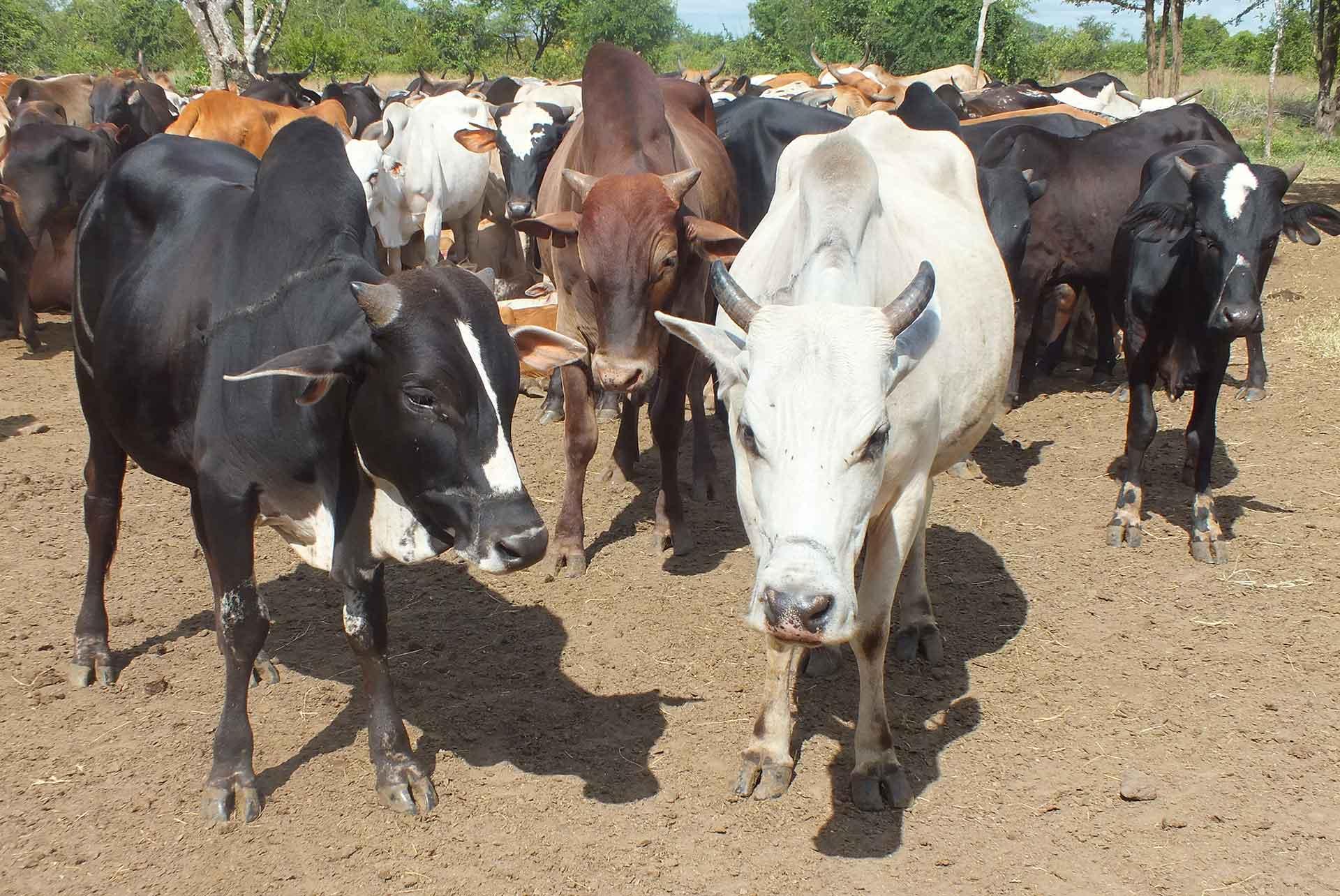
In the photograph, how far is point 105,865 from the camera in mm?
3143

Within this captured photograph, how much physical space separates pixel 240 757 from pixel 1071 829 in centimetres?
243

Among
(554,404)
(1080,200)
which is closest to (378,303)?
(554,404)

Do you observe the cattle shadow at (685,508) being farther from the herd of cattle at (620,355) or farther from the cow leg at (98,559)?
the cow leg at (98,559)

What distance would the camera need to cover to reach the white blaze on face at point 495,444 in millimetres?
2887

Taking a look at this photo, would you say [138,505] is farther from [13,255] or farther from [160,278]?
[13,255]

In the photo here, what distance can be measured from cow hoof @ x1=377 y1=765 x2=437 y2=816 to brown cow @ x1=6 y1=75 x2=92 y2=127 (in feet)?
39.5

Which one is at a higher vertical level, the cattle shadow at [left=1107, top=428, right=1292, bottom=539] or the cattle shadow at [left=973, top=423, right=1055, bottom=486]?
the cattle shadow at [left=1107, top=428, right=1292, bottom=539]

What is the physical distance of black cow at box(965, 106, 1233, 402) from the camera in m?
7.84

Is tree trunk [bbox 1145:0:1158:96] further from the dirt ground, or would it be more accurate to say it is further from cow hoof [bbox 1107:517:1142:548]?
cow hoof [bbox 1107:517:1142:548]

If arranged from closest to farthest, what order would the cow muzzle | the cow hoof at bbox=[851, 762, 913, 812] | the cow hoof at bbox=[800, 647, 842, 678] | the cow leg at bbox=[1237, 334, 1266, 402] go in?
the cow hoof at bbox=[851, 762, 913, 812], the cow hoof at bbox=[800, 647, 842, 678], the cow muzzle, the cow leg at bbox=[1237, 334, 1266, 402]

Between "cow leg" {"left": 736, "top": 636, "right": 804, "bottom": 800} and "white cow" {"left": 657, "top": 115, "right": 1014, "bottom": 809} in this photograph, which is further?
"cow leg" {"left": 736, "top": 636, "right": 804, "bottom": 800}

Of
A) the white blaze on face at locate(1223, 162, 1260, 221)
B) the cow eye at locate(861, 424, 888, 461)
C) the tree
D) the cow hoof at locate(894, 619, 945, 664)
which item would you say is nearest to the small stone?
the cow hoof at locate(894, 619, 945, 664)

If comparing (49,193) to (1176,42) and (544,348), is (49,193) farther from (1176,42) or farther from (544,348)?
(1176,42)

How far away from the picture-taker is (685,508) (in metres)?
6.03
